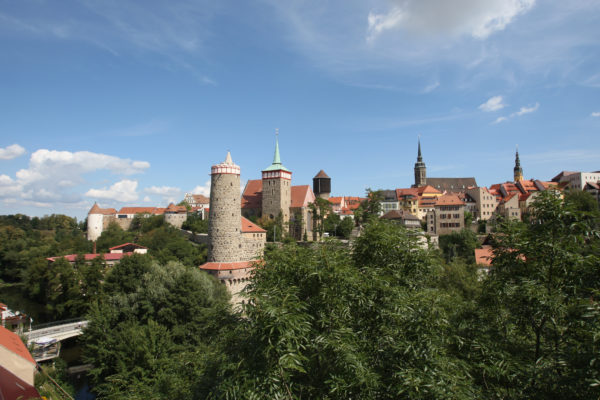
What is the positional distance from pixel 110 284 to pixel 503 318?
25.8 m

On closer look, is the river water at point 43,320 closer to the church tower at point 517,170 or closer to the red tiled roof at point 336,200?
the red tiled roof at point 336,200

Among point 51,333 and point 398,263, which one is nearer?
point 398,263

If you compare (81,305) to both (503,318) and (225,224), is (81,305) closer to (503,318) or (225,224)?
(225,224)

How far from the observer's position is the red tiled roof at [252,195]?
176ft

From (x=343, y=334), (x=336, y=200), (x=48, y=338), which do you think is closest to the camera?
(x=343, y=334)

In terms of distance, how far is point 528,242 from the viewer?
271 inches

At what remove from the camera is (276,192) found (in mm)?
51219

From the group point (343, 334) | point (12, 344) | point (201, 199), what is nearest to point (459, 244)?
point (343, 334)

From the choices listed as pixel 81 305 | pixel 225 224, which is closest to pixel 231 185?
pixel 225 224

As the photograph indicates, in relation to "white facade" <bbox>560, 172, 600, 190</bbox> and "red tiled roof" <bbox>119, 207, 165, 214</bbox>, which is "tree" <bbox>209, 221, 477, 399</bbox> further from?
"white facade" <bbox>560, 172, 600, 190</bbox>

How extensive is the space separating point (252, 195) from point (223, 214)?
954 inches

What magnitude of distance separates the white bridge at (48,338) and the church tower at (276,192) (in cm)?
2896

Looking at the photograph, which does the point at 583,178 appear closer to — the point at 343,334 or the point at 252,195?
the point at 252,195

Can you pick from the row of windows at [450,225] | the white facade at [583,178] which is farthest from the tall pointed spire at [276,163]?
the white facade at [583,178]
